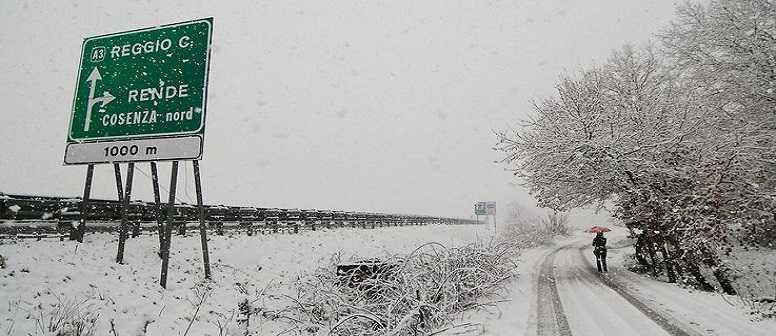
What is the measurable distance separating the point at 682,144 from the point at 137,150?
1561 cm

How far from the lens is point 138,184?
75562 mm

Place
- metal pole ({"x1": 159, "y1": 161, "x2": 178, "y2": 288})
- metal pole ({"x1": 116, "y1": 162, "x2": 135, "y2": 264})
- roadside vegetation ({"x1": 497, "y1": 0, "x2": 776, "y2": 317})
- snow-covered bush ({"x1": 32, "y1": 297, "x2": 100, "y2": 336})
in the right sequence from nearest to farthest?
snow-covered bush ({"x1": 32, "y1": 297, "x2": 100, "y2": 336}) < metal pole ({"x1": 159, "y1": 161, "x2": 178, "y2": 288}) < metal pole ({"x1": 116, "y1": 162, "x2": 135, "y2": 264}) < roadside vegetation ({"x1": 497, "y1": 0, "x2": 776, "y2": 317})

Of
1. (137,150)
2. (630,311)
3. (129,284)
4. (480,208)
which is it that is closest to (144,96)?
(137,150)

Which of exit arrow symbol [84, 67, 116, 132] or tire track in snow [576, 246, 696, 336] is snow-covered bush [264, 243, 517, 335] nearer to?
tire track in snow [576, 246, 696, 336]

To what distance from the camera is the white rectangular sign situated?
850cm

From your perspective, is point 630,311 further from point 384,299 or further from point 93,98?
point 93,98

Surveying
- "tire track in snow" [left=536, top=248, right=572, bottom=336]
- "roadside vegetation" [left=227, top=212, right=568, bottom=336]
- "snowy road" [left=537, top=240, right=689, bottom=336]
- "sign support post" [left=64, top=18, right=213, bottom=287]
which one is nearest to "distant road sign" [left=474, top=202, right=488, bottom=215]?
"snowy road" [left=537, top=240, right=689, bottom=336]

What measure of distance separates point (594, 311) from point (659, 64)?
1239 cm

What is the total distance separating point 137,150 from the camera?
28.4ft

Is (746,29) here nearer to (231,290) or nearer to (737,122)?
(737,122)

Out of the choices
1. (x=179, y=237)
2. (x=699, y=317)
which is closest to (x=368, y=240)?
(x=179, y=237)

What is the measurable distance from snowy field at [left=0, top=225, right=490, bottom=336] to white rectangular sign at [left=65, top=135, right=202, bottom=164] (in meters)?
2.08

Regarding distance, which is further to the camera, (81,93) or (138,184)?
(138,184)

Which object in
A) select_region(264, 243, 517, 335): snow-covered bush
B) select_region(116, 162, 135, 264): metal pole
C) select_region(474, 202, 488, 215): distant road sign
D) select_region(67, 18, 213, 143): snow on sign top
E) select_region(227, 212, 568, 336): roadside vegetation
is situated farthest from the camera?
select_region(474, 202, 488, 215): distant road sign
